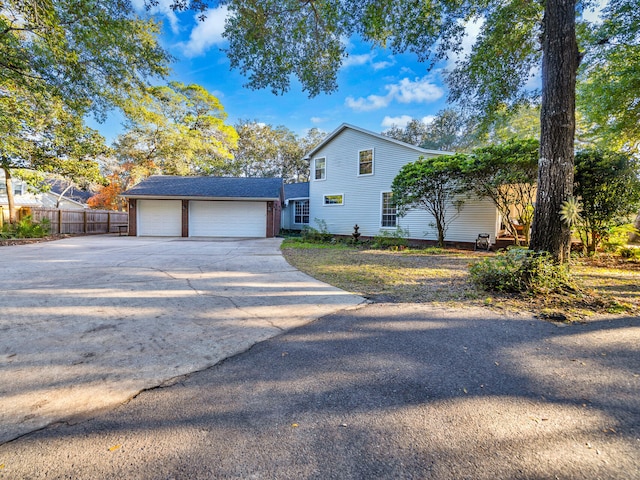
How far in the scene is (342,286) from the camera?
4.92 meters

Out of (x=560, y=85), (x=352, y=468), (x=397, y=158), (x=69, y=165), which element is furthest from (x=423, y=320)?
(x=69, y=165)

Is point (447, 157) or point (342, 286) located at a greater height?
point (447, 157)

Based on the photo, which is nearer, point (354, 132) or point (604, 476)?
point (604, 476)

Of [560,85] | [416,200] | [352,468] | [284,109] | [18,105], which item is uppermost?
[284,109]

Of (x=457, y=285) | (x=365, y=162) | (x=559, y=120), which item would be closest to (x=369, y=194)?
(x=365, y=162)

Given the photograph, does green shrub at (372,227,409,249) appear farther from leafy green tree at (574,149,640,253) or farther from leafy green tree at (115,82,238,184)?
leafy green tree at (115,82,238,184)

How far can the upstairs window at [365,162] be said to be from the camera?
13625 millimetres

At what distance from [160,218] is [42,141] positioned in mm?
5673

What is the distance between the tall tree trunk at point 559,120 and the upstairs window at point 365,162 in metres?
9.28

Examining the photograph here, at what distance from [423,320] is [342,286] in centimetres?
182

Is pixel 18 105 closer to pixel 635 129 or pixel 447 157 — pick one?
pixel 447 157

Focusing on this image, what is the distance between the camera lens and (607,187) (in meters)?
6.90

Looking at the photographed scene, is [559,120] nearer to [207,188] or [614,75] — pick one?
[614,75]

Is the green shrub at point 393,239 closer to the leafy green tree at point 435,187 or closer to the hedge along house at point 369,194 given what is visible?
the hedge along house at point 369,194
